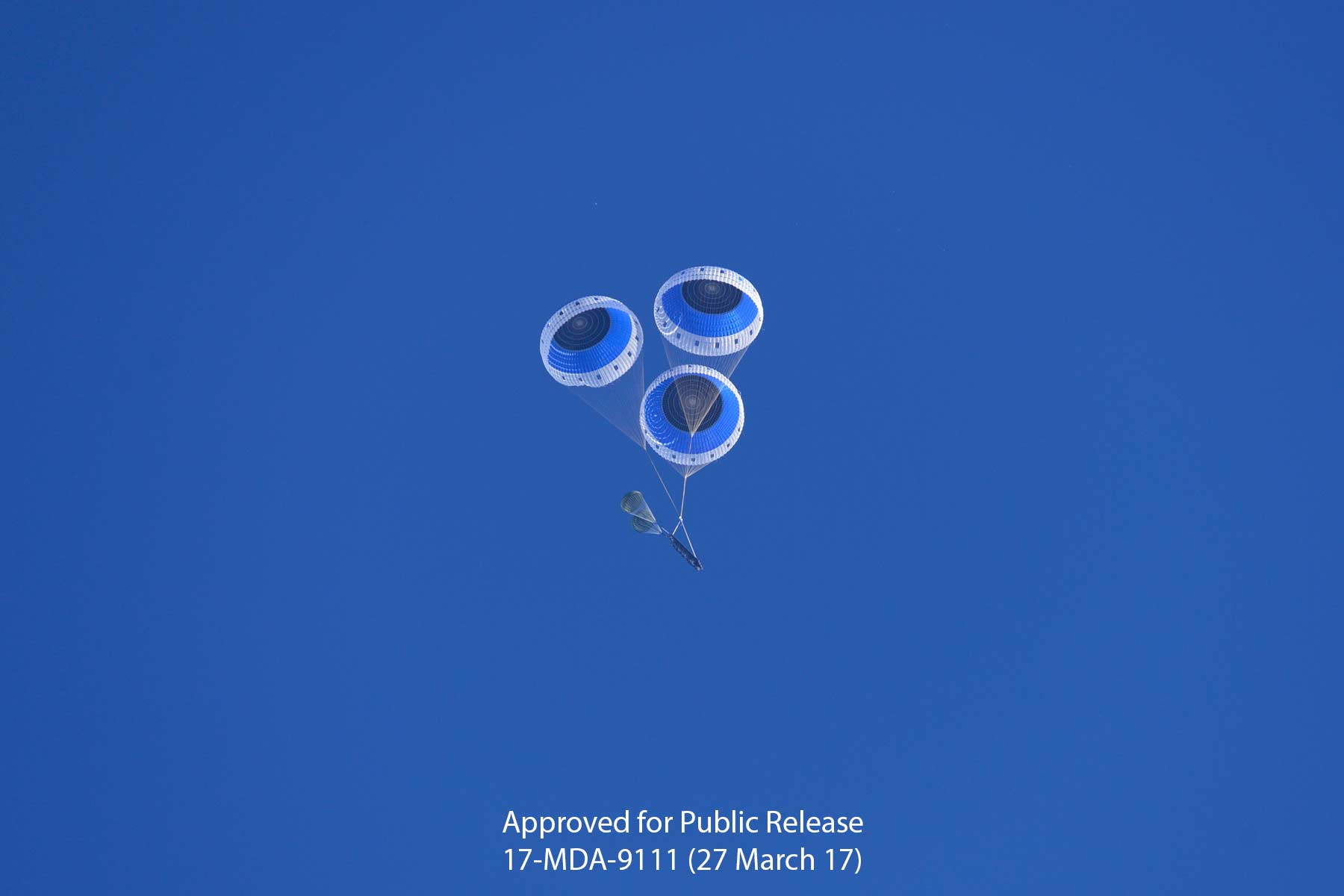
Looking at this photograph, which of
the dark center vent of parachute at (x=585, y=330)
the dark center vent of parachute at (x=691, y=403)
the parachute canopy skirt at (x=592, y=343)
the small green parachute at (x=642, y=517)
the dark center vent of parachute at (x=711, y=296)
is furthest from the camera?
the small green parachute at (x=642, y=517)

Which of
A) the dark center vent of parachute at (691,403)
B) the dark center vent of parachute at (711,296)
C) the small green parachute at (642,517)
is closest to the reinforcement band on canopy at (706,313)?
the dark center vent of parachute at (711,296)

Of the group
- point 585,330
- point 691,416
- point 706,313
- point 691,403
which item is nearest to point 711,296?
point 706,313

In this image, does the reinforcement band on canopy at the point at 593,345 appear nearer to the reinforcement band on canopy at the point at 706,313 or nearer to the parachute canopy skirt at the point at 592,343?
the parachute canopy skirt at the point at 592,343

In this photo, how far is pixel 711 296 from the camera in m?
18.0

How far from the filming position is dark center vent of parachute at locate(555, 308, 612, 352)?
18297 mm

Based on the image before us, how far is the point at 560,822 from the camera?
24.3m

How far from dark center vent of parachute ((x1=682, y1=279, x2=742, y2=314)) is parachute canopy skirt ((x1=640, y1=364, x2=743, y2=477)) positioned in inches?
59.3

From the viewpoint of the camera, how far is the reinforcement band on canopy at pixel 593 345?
1816 cm

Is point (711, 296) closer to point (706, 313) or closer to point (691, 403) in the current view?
point (706, 313)

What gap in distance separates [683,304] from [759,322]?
1.88m

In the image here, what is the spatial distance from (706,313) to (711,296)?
1.19 feet

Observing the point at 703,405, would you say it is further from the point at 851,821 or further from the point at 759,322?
the point at 851,821

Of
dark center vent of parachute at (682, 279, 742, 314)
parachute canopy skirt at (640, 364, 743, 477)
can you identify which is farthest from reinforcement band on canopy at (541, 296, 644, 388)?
dark center vent of parachute at (682, 279, 742, 314)

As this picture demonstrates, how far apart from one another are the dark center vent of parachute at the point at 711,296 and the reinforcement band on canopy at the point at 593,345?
150 cm
